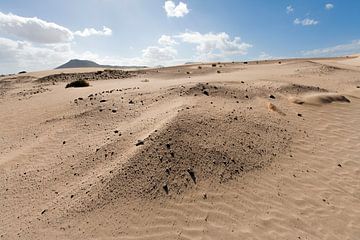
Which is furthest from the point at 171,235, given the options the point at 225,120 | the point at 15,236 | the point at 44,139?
the point at 44,139

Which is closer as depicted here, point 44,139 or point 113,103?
point 44,139

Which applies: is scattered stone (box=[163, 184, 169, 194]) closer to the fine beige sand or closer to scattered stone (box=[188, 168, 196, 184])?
the fine beige sand

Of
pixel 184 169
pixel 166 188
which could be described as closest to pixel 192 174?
pixel 184 169

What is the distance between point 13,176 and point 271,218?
5.96 metres

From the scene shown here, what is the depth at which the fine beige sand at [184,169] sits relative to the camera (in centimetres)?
579

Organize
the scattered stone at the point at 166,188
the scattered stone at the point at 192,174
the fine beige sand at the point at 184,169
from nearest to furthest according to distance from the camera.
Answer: the fine beige sand at the point at 184,169, the scattered stone at the point at 166,188, the scattered stone at the point at 192,174

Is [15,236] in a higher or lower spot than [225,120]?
lower

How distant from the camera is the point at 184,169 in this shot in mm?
6805

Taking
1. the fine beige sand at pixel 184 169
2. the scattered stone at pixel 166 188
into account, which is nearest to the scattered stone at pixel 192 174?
the fine beige sand at pixel 184 169

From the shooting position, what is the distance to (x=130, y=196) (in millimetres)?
6258

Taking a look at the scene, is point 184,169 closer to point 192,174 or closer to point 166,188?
point 192,174

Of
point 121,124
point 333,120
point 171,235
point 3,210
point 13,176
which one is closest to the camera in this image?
point 171,235

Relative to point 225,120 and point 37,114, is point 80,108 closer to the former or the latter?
point 37,114

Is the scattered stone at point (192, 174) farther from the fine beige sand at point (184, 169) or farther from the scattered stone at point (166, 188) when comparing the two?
the scattered stone at point (166, 188)
